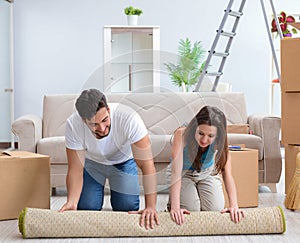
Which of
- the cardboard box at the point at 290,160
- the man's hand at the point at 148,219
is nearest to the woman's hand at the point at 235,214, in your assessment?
the man's hand at the point at 148,219

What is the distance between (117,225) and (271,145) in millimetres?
1860

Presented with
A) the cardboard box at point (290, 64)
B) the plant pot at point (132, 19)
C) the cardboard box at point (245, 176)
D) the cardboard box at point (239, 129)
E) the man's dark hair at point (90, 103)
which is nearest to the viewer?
the man's dark hair at point (90, 103)

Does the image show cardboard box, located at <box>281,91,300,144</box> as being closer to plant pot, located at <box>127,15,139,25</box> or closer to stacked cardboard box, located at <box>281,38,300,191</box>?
stacked cardboard box, located at <box>281,38,300,191</box>

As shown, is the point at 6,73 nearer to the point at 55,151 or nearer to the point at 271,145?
the point at 55,151

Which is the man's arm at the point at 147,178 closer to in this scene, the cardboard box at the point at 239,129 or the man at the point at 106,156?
the man at the point at 106,156

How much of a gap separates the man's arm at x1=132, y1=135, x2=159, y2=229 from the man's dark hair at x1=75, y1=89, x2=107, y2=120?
12.1 inches

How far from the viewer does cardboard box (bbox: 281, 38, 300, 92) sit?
4.07m

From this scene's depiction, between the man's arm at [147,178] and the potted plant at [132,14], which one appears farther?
the potted plant at [132,14]

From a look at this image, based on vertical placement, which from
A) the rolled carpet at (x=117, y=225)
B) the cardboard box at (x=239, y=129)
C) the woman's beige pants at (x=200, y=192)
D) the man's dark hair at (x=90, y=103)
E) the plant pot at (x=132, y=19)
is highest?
the plant pot at (x=132, y=19)

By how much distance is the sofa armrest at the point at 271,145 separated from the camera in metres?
4.50

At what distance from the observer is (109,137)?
313 cm

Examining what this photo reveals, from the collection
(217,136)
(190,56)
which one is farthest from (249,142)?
(190,56)

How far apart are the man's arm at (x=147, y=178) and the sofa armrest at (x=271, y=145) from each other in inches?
65.9

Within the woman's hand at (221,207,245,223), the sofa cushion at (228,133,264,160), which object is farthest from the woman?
the sofa cushion at (228,133,264,160)
